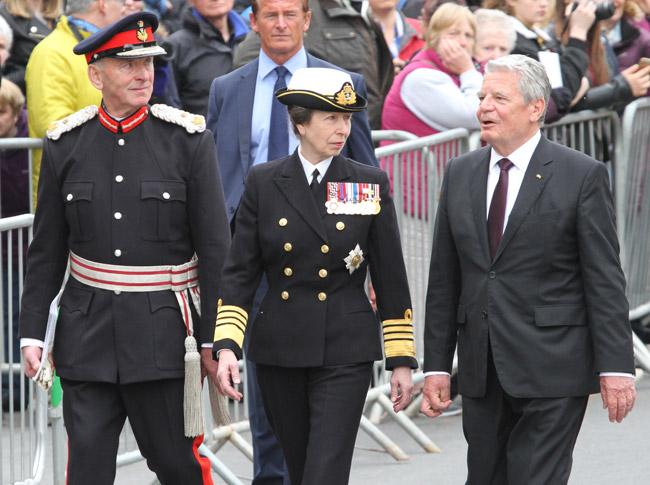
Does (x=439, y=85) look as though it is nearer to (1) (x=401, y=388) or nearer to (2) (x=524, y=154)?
(2) (x=524, y=154)

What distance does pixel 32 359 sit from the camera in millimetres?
4793

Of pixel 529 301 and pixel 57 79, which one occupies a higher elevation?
pixel 57 79

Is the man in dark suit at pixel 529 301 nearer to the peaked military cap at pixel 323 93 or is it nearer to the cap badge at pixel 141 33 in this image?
the peaked military cap at pixel 323 93

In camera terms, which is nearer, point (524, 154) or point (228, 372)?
point (228, 372)

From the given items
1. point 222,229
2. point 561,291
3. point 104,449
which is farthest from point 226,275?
point 561,291

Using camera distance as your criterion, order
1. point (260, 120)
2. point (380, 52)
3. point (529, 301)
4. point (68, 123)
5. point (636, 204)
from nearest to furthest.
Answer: point (529, 301) < point (68, 123) < point (260, 120) < point (380, 52) < point (636, 204)

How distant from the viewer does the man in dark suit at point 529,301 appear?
4562 mm

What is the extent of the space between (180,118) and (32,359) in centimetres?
102

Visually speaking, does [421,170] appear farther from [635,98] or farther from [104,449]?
[104,449]

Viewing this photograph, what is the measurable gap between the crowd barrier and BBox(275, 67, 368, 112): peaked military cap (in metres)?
1.54

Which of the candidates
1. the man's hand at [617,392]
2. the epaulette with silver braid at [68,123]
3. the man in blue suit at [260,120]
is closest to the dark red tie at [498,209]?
the man's hand at [617,392]

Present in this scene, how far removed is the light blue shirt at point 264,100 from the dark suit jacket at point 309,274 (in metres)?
1.01

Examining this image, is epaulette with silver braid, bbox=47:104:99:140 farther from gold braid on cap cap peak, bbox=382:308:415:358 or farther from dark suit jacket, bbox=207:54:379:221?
gold braid on cap cap peak, bbox=382:308:415:358

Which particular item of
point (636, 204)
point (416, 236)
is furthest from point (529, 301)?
point (636, 204)
